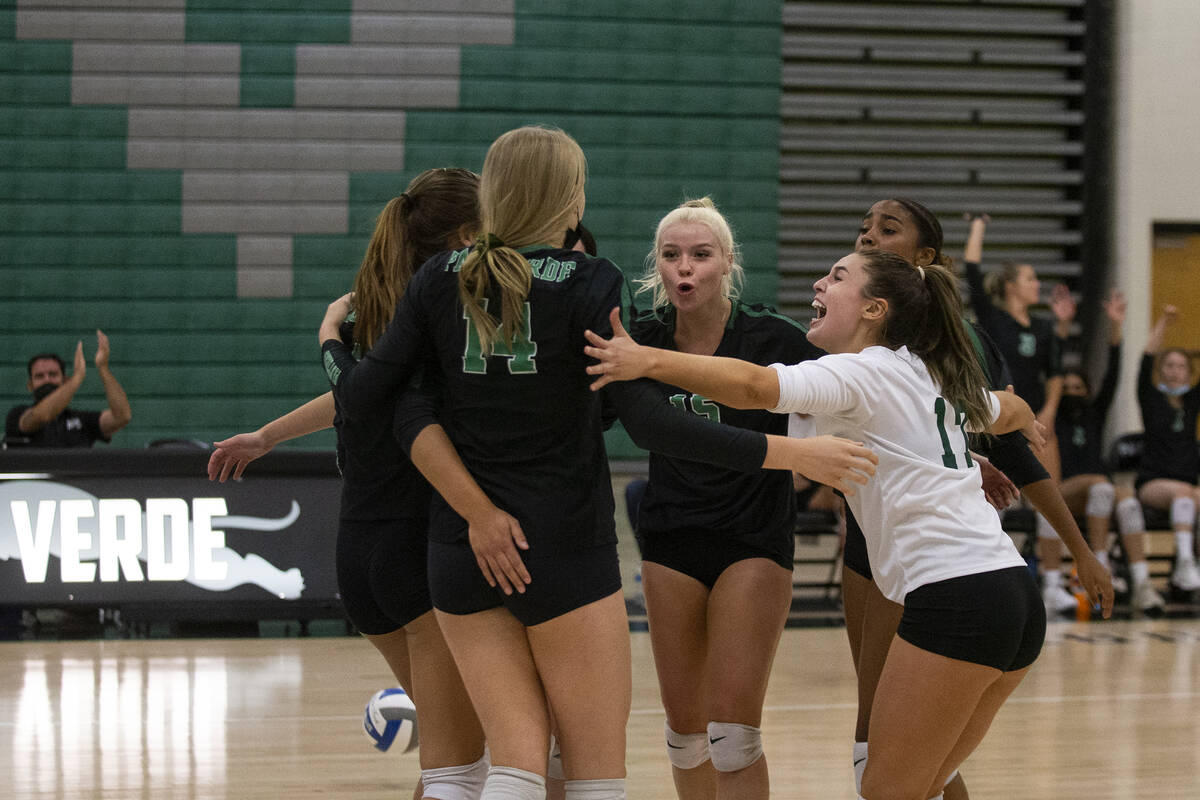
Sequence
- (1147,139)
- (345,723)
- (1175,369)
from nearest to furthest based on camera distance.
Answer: (345,723) < (1175,369) < (1147,139)

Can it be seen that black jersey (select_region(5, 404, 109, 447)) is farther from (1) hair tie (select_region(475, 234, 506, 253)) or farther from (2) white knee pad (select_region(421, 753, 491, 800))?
(1) hair tie (select_region(475, 234, 506, 253))

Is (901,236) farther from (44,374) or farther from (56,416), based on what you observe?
(44,374)

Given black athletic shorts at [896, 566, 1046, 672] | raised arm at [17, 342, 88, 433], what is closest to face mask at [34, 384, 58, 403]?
raised arm at [17, 342, 88, 433]

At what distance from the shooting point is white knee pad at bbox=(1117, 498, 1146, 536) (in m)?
6.98

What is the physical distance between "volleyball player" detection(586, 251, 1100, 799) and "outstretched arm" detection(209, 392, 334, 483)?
92 cm

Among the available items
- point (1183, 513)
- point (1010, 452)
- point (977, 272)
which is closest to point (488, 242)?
point (1010, 452)

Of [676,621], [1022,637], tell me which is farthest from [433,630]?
[1022,637]

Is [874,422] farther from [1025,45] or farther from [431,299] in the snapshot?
[1025,45]

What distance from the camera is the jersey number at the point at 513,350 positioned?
1.89 meters

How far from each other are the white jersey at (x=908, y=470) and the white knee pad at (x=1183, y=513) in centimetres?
565

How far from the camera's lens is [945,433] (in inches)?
83.3

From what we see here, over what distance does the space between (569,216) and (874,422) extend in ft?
2.06

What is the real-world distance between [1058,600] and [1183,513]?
1022 millimetres

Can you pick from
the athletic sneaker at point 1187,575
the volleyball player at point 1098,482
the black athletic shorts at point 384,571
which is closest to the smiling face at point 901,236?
the black athletic shorts at point 384,571
